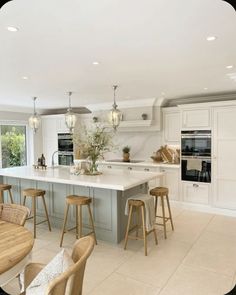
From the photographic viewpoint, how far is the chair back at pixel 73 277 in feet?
4.07

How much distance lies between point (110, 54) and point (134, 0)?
3.42 ft

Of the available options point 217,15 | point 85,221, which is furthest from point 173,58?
point 85,221

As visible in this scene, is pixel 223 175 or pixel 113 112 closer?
pixel 113 112

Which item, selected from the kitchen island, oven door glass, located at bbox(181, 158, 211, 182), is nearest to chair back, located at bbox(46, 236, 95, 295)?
the kitchen island

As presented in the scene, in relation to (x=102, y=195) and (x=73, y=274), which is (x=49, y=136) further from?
(x=73, y=274)

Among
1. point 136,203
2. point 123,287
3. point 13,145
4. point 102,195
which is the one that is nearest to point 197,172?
point 136,203

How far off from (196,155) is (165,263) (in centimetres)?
267

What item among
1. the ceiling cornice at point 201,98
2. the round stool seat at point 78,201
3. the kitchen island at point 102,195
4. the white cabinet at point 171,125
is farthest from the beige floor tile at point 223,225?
the ceiling cornice at point 201,98

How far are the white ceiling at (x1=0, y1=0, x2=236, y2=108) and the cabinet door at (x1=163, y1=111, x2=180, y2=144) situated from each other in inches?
61.2

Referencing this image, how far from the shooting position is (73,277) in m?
1.36

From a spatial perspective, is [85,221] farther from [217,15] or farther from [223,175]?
[217,15]

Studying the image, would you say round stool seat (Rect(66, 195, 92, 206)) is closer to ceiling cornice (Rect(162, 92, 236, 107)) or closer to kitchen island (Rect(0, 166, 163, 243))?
kitchen island (Rect(0, 166, 163, 243))

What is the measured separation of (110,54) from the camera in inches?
104

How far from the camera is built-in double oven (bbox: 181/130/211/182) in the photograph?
495 cm
